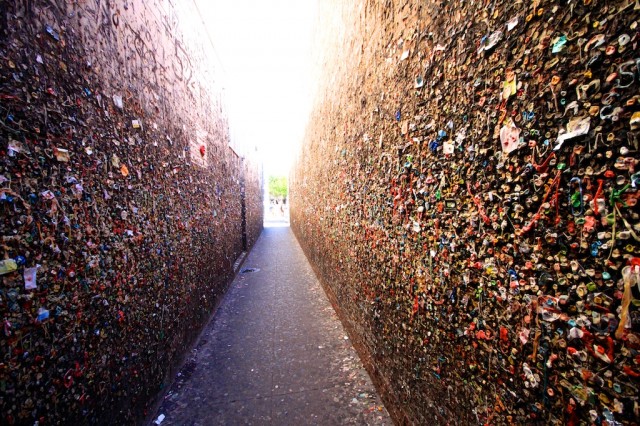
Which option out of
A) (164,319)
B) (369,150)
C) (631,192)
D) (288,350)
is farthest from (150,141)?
(631,192)

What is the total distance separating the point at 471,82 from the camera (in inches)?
42.9

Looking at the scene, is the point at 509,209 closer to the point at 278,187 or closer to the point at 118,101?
the point at 118,101

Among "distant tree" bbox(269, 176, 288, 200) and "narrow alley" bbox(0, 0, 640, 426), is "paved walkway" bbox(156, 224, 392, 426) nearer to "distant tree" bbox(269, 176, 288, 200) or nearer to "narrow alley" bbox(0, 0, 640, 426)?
"narrow alley" bbox(0, 0, 640, 426)

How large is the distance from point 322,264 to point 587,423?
399 centimetres

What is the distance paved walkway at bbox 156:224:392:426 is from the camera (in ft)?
6.47

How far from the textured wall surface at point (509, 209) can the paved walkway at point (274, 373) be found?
1.46 ft

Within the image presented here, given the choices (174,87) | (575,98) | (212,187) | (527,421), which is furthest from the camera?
(212,187)

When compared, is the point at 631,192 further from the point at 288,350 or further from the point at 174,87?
the point at 174,87

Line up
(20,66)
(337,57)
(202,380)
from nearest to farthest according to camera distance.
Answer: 1. (20,66)
2. (202,380)
3. (337,57)

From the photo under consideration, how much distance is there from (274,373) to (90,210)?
1.91 m

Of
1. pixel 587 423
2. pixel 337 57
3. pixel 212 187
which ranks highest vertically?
pixel 337 57

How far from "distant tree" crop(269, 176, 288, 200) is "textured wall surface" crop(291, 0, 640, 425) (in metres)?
36.9

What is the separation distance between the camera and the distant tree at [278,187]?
1518 inches

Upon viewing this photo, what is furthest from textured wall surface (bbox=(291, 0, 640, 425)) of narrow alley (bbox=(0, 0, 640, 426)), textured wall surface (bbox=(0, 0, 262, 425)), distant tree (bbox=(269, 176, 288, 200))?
distant tree (bbox=(269, 176, 288, 200))
